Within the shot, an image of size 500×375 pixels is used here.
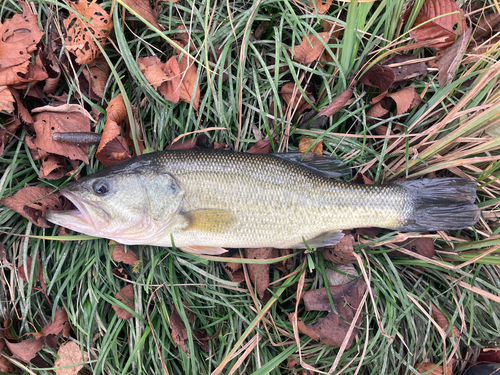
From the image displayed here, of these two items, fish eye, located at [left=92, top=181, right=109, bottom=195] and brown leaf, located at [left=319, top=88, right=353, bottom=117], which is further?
brown leaf, located at [left=319, top=88, right=353, bottom=117]

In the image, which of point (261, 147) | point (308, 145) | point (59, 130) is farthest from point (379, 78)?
point (59, 130)

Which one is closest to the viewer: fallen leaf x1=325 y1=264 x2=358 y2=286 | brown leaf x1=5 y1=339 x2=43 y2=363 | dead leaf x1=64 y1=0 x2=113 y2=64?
dead leaf x1=64 y1=0 x2=113 y2=64

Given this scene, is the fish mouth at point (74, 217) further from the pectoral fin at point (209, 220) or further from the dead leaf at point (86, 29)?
the dead leaf at point (86, 29)

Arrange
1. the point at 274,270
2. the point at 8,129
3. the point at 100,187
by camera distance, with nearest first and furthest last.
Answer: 1. the point at 100,187
2. the point at 8,129
3. the point at 274,270

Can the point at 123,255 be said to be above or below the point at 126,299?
above

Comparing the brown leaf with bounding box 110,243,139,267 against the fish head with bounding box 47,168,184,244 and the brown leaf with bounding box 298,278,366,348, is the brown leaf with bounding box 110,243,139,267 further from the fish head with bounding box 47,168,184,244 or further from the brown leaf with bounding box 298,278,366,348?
the brown leaf with bounding box 298,278,366,348

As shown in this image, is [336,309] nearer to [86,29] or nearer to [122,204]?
[122,204]

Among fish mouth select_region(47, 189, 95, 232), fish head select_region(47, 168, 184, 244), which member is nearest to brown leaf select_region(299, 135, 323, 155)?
fish head select_region(47, 168, 184, 244)
